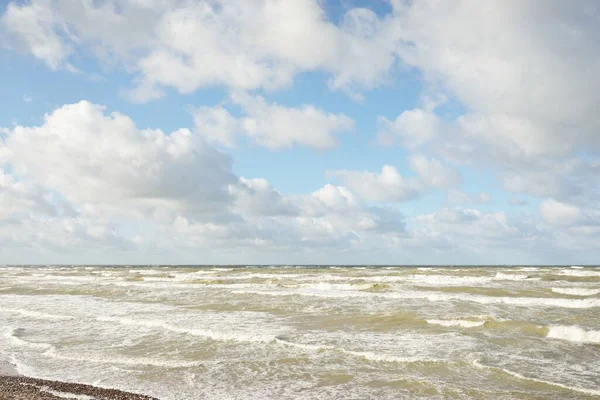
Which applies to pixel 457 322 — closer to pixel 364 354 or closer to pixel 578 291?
pixel 364 354

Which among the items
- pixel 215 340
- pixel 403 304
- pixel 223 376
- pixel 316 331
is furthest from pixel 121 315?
pixel 403 304

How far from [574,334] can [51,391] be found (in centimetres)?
1593

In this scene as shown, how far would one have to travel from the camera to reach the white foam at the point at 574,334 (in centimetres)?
1509

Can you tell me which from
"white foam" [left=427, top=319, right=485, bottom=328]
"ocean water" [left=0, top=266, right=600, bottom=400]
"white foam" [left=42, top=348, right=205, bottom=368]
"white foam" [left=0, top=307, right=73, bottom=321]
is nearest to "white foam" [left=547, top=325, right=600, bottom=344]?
"ocean water" [left=0, top=266, right=600, bottom=400]

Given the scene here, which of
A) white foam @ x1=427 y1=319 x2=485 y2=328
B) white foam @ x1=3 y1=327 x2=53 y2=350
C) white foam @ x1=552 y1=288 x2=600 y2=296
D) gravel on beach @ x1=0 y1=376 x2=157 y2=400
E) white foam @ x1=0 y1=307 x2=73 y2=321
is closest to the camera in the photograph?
gravel on beach @ x1=0 y1=376 x2=157 y2=400

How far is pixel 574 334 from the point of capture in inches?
615

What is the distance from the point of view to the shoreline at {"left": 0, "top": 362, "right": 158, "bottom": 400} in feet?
29.0

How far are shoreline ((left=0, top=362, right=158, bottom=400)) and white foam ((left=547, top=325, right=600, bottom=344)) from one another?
13607 millimetres

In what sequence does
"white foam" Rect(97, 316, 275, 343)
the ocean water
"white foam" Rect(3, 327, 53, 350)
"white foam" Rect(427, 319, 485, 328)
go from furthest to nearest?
"white foam" Rect(427, 319, 485, 328) < "white foam" Rect(97, 316, 275, 343) < "white foam" Rect(3, 327, 53, 350) < the ocean water

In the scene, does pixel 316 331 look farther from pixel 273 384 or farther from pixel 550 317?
pixel 550 317

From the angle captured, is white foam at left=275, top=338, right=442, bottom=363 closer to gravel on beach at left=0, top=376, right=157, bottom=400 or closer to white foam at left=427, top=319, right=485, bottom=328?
gravel on beach at left=0, top=376, right=157, bottom=400

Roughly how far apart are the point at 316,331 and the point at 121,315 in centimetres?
979

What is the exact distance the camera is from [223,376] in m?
10.9

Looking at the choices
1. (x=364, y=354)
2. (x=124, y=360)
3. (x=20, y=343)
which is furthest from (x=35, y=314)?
(x=364, y=354)
